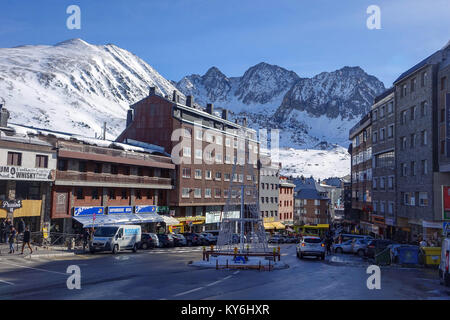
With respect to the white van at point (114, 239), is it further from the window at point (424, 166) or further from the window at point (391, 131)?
the window at point (391, 131)

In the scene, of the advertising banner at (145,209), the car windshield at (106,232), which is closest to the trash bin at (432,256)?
the car windshield at (106,232)

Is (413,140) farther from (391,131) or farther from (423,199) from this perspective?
(391,131)

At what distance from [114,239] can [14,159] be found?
10.8 metres

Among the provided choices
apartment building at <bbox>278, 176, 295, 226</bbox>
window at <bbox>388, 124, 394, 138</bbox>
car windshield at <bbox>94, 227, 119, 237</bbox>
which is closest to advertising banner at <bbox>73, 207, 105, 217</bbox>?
car windshield at <bbox>94, 227, 119, 237</bbox>

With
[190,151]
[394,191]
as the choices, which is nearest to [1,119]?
[190,151]

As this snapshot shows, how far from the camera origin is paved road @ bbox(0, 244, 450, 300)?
50.3 feet

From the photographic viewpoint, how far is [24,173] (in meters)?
36.8

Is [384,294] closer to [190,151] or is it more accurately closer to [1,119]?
[1,119]

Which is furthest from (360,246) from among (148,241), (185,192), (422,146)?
(185,192)

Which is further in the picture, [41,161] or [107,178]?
[107,178]

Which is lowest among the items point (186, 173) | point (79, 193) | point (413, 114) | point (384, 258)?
point (384, 258)

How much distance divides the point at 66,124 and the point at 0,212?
518ft

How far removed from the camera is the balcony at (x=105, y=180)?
4184 centimetres

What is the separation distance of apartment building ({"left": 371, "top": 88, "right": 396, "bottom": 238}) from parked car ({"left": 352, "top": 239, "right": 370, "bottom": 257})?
12.5m
